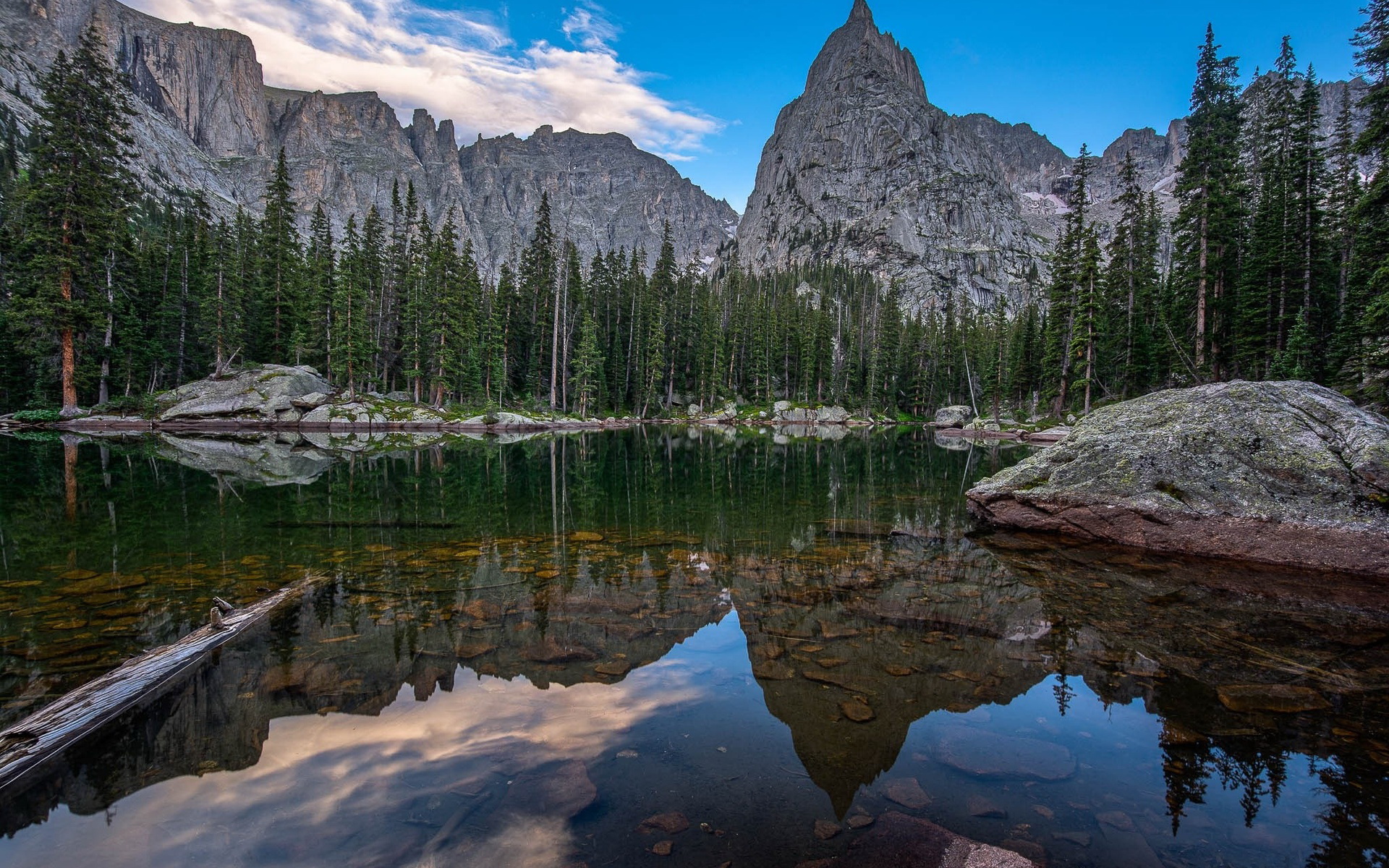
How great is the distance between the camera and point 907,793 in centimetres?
442

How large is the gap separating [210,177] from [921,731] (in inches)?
9150

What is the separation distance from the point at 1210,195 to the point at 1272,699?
37052 mm

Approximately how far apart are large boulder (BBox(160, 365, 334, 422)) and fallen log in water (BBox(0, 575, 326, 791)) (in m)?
42.8

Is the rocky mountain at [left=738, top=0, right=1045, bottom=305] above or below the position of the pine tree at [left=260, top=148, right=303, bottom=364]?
above

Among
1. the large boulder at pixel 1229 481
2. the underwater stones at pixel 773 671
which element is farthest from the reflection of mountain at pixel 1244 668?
the underwater stones at pixel 773 671

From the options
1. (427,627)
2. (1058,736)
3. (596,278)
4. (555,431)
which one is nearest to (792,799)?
(1058,736)

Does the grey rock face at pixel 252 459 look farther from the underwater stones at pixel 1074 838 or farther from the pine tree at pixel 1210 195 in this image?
the pine tree at pixel 1210 195

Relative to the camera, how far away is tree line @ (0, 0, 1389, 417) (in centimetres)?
3162

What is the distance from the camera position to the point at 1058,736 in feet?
17.4

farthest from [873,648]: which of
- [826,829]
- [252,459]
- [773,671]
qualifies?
[252,459]

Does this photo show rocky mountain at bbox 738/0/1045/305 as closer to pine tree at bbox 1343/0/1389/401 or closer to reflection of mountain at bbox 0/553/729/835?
pine tree at bbox 1343/0/1389/401

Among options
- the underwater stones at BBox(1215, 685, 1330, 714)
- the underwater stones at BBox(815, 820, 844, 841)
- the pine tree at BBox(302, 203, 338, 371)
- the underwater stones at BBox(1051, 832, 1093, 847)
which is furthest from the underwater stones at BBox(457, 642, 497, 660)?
the pine tree at BBox(302, 203, 338, 371)

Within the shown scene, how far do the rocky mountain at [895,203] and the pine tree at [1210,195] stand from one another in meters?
127

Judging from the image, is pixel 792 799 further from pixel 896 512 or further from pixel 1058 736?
pixel 896 512
